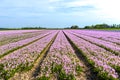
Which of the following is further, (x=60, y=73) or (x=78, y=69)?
(x=78, y=69)

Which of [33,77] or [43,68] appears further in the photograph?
[43,68]

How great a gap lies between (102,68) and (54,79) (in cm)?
293

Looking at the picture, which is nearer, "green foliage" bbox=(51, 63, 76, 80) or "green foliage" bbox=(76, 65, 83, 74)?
"green foliage" bbox=(51, 63, 76, 80)

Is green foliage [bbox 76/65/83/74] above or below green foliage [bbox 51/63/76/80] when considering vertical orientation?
below

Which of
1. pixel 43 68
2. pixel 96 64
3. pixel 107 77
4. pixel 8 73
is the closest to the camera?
pixel 107 77

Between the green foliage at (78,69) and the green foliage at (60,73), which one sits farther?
the green foliage at (78,69)

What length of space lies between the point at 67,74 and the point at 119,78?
241cm

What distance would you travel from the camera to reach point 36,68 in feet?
40.7

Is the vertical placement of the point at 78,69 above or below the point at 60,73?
below

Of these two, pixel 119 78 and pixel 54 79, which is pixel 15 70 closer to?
pixel 54 79

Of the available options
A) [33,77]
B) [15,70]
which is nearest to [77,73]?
[33,77]

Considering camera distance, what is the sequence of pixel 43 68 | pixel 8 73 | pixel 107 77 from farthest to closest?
pixel 43 68
pixel 8 73
pixel 107 77

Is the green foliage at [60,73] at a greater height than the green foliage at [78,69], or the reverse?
the green foliage at [60,73]

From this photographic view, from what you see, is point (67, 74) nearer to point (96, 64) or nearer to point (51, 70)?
point (51, 70)
